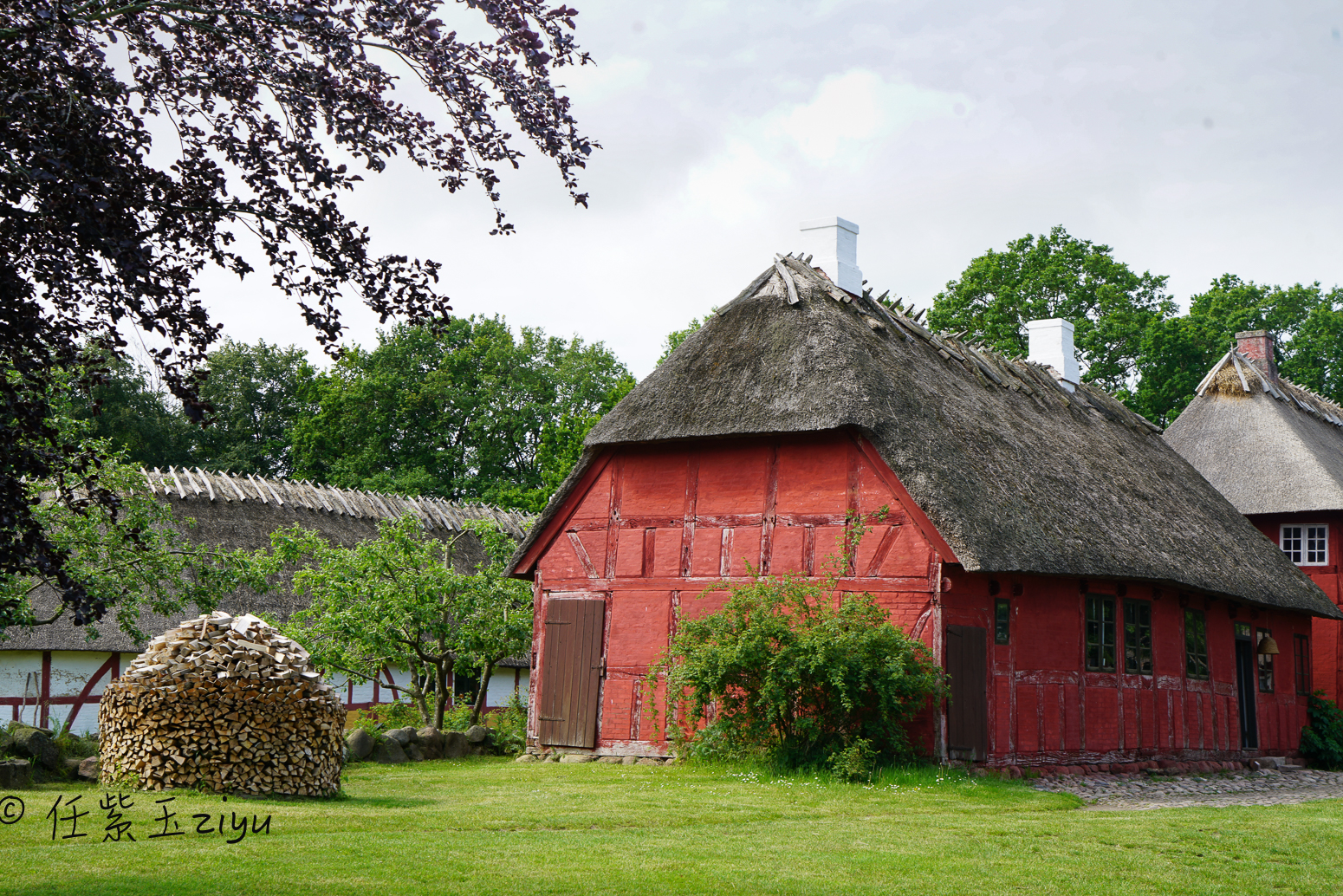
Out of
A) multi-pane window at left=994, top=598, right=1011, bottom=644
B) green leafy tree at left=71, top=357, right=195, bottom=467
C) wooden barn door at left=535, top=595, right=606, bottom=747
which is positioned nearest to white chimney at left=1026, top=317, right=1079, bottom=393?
multi-pane window at left=994, top=598, right=1011, bottom=644

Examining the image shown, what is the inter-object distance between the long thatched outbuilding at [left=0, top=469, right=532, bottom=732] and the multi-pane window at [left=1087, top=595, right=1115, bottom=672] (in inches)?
361

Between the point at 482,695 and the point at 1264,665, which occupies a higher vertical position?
the point at 1264,665

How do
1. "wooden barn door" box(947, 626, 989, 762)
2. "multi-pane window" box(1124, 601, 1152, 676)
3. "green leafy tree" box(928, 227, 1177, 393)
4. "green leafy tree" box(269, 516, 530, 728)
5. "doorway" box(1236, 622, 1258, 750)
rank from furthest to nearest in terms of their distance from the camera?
1. "green leafy tree" box(928, 227, 1177, 393)
2. "doorway" box(1236, 622, 1258, 750)
3. "green leafy tree" box(269, 516, 530, 728)
4. "multi-pane window" box(1124, 601, 1152, 676)
5. "wooden barn door" box(947, 626, 989, 762)

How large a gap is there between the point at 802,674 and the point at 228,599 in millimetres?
12150

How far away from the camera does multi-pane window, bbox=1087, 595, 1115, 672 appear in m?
16.4

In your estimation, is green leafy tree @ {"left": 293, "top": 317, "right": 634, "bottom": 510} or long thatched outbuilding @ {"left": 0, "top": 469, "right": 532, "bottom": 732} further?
green leafy tree @ {"left": 293, "top": 317, "right": 634, "bottom": 510}

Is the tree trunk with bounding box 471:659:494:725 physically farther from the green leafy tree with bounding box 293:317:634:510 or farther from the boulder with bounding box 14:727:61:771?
the green leafy tree with bounding box 293:317:634:510

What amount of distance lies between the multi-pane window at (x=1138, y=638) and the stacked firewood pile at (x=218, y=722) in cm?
1090

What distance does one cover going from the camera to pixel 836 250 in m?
19.3

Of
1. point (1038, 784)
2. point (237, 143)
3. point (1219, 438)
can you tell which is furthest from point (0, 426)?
point (1219, 438)

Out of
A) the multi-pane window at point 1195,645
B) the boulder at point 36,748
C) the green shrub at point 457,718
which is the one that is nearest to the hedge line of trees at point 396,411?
the green shrub at point 457,718

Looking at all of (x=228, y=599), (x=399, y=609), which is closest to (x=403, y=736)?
(x=399, y=609)

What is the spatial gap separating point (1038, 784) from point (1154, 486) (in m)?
7.46

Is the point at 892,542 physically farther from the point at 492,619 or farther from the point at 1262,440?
the point at 1262,440
